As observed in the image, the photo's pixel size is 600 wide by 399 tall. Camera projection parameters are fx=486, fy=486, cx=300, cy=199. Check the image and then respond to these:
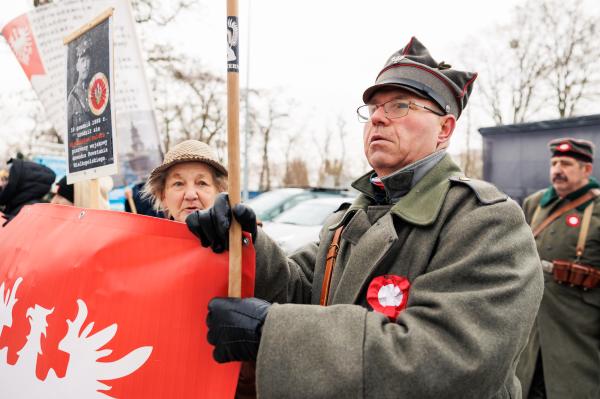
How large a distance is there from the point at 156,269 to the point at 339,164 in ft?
141

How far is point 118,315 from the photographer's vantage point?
154 cm

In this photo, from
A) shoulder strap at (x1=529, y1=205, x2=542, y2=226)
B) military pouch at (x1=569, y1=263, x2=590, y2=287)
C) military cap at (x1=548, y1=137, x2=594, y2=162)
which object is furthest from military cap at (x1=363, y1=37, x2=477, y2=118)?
shoulder strap at (x1=529, y1=205, x2=542, y2=226)

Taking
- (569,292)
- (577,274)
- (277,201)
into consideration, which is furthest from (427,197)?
(277,201)

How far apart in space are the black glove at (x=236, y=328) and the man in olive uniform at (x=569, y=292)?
326 centimetres

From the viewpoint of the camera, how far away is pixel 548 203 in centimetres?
423

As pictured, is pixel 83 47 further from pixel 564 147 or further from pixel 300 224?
pixel 300 224

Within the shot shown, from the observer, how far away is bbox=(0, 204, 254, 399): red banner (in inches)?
57.2

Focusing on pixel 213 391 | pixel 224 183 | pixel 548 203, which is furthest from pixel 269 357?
pixel 548 203

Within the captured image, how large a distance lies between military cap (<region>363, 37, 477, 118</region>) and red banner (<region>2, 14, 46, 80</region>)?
7.17 ft

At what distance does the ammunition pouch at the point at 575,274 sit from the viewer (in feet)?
12.0

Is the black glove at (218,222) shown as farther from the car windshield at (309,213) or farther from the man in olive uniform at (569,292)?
the car windshield at (309,213)

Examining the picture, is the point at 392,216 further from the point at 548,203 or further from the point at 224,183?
the point at 548,203

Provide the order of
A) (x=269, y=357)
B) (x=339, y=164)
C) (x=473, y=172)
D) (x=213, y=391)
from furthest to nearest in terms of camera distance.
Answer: (x=339, y=164), (x=473, y=172), (x=213, y=391), (x=269, y=357)

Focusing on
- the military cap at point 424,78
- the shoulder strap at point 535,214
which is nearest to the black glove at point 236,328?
the military cap at point 424,78
